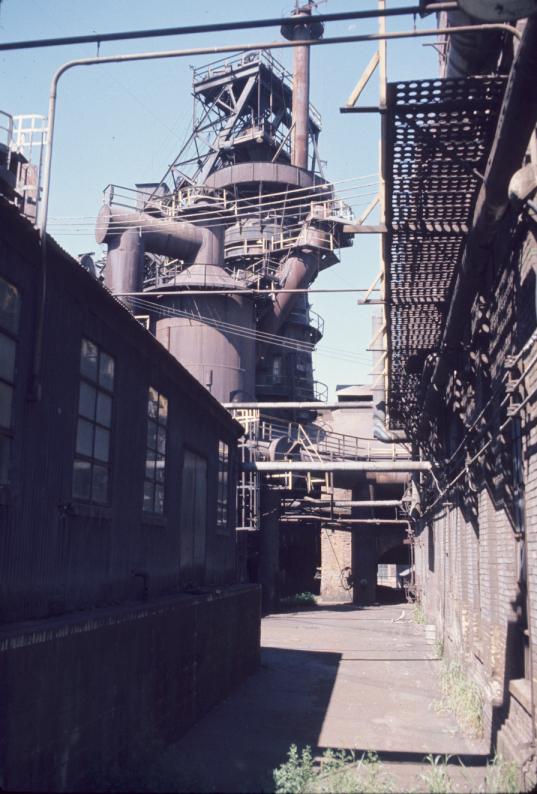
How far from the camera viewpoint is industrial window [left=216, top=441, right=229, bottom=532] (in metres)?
16.1

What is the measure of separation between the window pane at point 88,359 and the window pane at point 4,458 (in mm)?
1798

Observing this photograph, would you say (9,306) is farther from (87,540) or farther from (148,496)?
(148,496)

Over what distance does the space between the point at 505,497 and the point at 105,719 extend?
451 centimetres

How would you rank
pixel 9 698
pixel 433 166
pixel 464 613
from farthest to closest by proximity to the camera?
pixel 464 613
pixel 433 166
pixel 9 698

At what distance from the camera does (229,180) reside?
3431cm

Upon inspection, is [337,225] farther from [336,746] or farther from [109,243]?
[336,746]

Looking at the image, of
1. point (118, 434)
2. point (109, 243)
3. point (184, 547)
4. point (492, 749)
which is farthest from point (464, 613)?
point (109, 243)

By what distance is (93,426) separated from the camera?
8820 millimetres

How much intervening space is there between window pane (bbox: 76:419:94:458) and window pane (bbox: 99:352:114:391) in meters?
0.66

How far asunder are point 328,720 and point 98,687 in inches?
177

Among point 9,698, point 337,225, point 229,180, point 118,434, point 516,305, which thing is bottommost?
point 9,698

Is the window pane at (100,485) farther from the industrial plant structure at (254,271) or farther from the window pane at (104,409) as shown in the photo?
the industrial plant structure at (254,271)

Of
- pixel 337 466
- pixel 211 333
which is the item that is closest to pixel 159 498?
pixel 337 466

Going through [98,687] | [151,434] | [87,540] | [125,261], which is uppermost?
[125,261]
